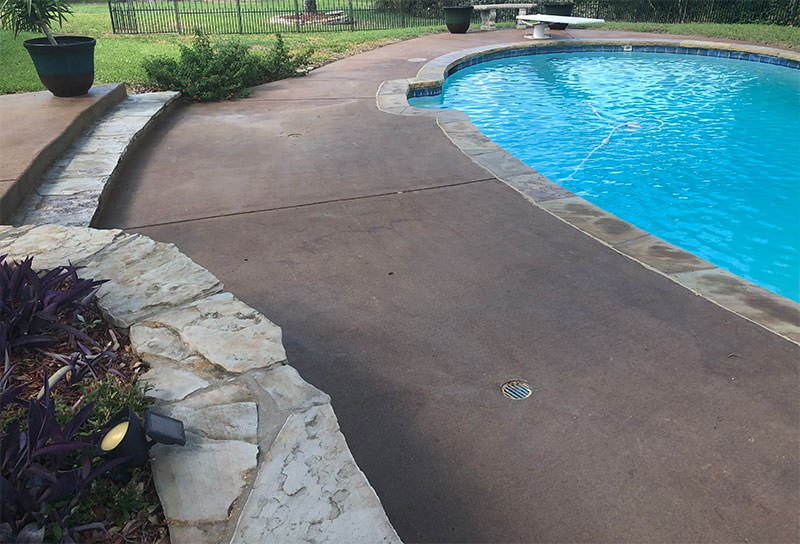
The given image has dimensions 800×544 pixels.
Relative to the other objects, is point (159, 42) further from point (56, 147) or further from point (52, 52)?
point (56, 147)

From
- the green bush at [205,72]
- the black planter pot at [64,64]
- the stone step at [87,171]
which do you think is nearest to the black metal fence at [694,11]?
the green bush at [205,72]

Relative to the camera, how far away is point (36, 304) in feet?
7.75

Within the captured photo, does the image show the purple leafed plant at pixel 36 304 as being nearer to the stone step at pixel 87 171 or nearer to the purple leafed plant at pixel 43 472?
the purple leafed plant at pixel 43 472

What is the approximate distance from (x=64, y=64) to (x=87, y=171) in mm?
2268

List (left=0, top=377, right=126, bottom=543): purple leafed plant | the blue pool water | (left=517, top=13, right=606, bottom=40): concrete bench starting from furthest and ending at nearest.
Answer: (left=517, top=13, right=606, bottom=40): concrete bench, the blue pool water, (left=0, top=377, right=126, bottom=543): purple leafed plant

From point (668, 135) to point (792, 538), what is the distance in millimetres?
7384

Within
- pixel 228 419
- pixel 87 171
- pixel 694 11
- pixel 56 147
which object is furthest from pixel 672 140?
pixel 694 11

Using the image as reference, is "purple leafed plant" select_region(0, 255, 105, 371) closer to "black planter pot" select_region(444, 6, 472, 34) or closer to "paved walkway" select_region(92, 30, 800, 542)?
"paved walkway" select_region(92, 30, 800, 542)

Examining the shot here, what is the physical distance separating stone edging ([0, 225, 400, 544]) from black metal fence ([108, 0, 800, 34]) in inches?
599

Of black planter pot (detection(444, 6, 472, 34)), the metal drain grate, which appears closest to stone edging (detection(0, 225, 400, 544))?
the metal drain grate

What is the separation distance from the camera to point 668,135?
8.45m

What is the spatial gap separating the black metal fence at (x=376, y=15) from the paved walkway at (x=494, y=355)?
43.5 feet

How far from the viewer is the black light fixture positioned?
1712mm

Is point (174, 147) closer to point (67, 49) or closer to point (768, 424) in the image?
point (67, 49)
